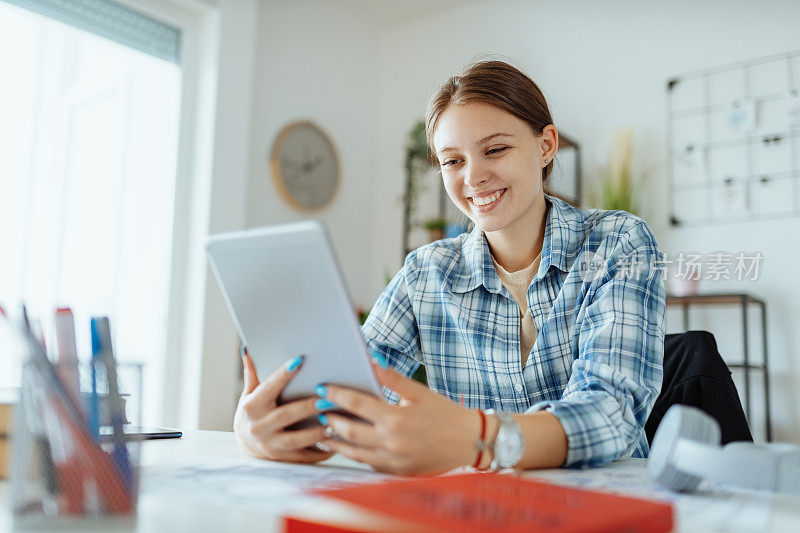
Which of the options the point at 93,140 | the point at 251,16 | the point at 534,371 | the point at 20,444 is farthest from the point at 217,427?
the point at 20,444

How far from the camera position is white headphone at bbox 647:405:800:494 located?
2.05 ft

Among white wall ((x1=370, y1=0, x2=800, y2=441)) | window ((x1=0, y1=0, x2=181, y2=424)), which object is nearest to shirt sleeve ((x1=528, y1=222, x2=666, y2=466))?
white wall ((x1=370, y1=0, x2=800, y2=441))

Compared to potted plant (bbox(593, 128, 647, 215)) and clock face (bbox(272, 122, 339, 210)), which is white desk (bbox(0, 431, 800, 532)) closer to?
potted plant (bbox(593, 128, 647, 215))

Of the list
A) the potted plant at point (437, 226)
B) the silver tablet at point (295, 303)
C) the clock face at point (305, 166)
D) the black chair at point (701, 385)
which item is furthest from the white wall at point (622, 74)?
the silver tablet at point (295, 303)

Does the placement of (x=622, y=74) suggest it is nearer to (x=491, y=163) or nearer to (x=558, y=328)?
(x=491, y=163)

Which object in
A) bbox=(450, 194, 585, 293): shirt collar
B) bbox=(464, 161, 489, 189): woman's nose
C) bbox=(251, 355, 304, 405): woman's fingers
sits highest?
bbox=(464, 161, 489, 189): woman's nose

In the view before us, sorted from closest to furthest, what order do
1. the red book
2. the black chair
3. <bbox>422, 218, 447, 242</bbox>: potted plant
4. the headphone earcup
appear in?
the red book < the headphone earcup < the black chair < <bbox>422, 218, 447, 242</bbox>: potted plant

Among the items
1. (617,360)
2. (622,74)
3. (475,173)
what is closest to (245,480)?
(617,360)

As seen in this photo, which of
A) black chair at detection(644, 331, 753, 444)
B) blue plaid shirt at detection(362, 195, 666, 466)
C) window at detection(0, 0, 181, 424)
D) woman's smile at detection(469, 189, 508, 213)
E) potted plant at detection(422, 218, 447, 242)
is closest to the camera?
blue plaid shirt at detection(362, 195, 666, 466)

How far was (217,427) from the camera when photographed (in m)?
3.03

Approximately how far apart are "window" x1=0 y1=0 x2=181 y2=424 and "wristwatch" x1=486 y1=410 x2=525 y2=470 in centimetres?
253

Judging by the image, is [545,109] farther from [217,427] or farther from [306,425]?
[217,427]

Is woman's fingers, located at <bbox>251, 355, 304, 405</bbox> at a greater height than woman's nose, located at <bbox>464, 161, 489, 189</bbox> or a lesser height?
lesser

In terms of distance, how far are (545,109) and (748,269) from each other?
80.5 inches
